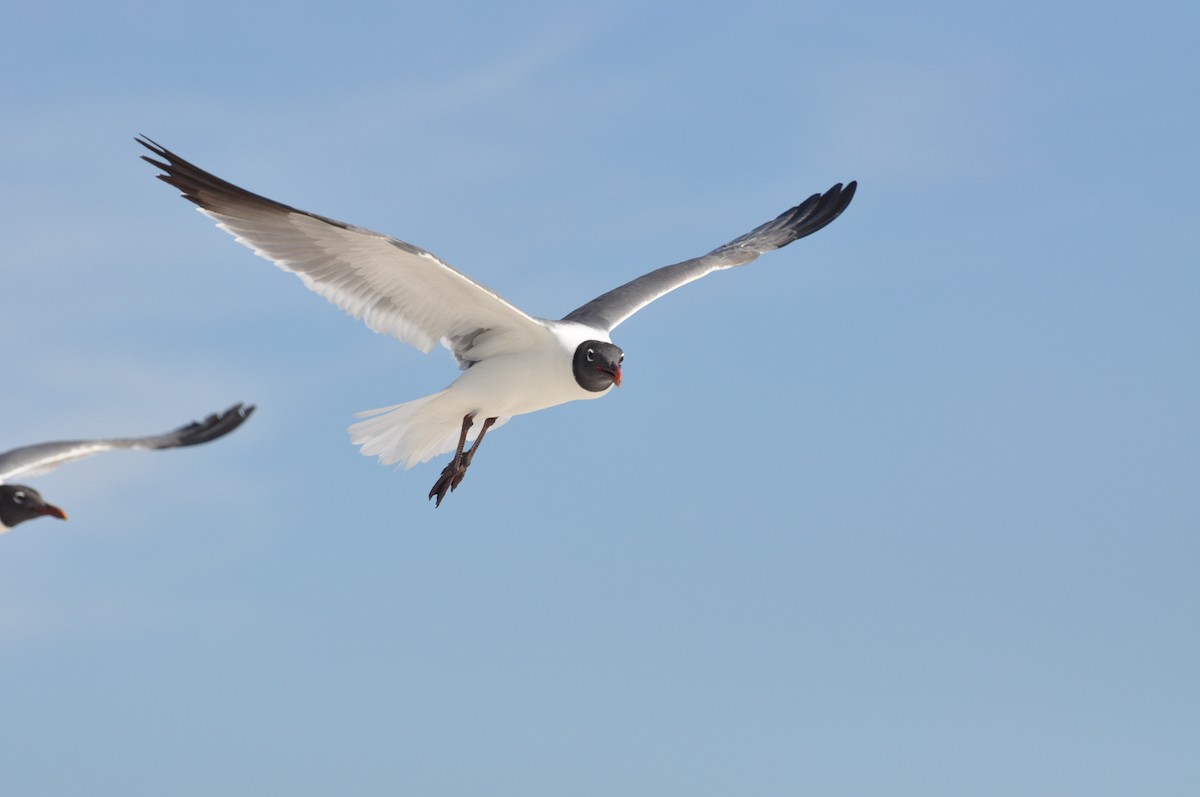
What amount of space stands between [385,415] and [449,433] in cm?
54

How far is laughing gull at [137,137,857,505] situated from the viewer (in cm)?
934

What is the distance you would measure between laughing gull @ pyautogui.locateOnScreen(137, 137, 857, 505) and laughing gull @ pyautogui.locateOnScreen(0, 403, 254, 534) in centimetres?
128

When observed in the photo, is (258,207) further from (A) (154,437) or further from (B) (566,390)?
(B) (566,390)

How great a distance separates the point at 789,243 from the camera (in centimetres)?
1514

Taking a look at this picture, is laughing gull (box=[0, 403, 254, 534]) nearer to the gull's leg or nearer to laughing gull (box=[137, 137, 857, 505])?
laughing gull (box=[137, 137, 857, 505])

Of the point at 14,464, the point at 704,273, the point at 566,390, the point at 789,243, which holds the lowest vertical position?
the point at 14,464

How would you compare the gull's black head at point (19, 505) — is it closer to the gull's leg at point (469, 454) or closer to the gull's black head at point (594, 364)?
the gull's leg at point (469, 454)

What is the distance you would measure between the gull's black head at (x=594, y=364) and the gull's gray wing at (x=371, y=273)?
0.97ft

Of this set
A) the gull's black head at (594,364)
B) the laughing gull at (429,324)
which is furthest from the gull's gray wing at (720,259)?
the gull's black head at (594,364)

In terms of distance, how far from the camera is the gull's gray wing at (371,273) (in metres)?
9.27

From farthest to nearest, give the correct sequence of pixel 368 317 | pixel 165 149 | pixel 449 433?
pixel 449 433
pixel 368 317
pixel 165 149

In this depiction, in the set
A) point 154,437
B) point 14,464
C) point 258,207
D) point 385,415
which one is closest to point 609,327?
point 385,415

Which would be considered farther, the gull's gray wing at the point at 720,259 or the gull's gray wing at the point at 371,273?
the gull's gray wing at the point at 720,259

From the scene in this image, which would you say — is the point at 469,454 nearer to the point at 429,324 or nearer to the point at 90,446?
the point at 429,324
